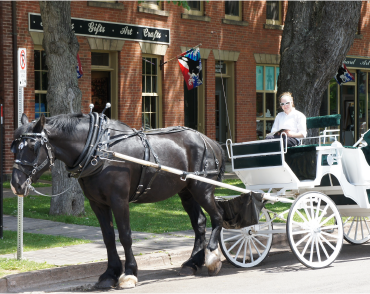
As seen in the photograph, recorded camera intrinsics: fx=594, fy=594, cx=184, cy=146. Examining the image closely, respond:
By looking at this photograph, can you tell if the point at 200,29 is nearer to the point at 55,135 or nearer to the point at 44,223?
the point at 44,223

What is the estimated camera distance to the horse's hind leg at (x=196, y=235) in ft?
23.9

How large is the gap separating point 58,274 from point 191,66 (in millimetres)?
12823

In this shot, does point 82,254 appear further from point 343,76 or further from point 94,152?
point 343,76

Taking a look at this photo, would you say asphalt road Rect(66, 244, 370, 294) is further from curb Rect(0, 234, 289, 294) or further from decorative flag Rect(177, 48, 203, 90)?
decorative flag Rect(177, 48, 203, 90)

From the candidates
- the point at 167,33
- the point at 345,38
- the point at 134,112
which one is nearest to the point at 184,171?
the point at 345,38

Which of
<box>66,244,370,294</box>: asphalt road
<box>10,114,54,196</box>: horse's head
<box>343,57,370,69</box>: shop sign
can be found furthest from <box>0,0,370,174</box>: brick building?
<box>10,114,54,196</box>: horse's head

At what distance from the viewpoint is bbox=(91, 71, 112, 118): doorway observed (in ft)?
61.3

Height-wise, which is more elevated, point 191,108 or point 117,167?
point 191,108

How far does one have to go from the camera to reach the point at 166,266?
786cm

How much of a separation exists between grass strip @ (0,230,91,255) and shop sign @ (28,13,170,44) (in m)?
8.99

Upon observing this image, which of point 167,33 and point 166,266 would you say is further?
point 167,33

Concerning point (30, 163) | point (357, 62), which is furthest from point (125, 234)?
point (357, 62)

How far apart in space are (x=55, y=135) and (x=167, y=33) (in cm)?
1401

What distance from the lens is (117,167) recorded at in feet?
21.1
